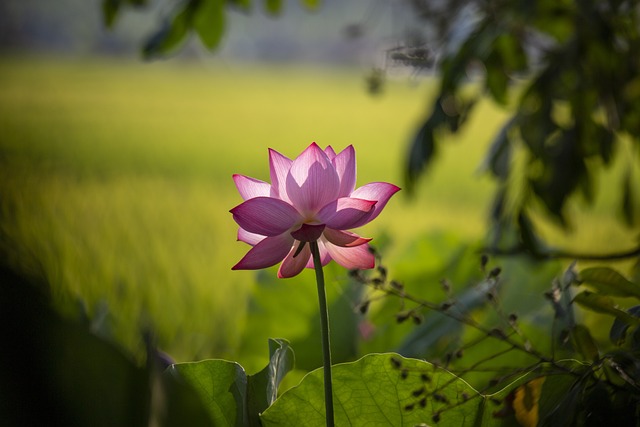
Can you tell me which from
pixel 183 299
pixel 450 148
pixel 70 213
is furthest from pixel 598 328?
pixel 450 148

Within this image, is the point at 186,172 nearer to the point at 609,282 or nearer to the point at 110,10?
the point at 110,10

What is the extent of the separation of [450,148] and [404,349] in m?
1.78

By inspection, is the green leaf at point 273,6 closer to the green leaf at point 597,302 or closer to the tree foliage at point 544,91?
the tree foliage at point 544,91

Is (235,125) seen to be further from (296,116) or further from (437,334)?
(437,334)

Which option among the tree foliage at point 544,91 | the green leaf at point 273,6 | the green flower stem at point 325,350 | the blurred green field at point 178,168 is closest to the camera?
the green flower stem at point 325,350

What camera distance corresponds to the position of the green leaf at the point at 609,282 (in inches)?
11.0

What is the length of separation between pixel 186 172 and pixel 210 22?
4.23ft

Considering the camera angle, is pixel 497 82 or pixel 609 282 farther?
pixel 497 82

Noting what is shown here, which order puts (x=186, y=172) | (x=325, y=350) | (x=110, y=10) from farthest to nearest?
(x=186, y=172) < (x=110, y=10) < (x=325, y=350)

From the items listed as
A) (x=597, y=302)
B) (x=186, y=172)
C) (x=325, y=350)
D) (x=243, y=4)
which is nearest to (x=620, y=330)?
(x=597, y=302)

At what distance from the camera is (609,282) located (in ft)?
0.93

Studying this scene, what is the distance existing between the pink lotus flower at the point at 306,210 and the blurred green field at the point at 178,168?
0.28ft

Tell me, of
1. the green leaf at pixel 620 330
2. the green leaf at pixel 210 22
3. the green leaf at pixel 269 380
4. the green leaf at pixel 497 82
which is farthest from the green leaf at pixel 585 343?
the green leaf at pixel 210 22

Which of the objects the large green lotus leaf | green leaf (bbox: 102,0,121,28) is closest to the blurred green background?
the large green lotus leaf
